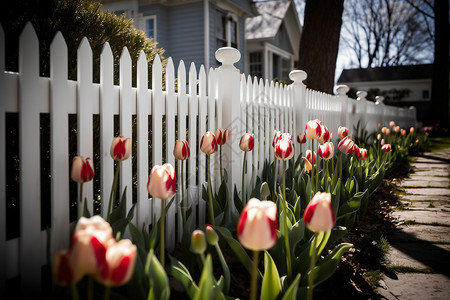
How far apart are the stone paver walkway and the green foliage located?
203cm

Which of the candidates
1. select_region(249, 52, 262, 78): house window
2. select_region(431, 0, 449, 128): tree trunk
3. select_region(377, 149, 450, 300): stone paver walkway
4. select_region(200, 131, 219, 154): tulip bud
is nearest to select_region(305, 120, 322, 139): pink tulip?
select_region(200, 131, 219, 154): tulip bud

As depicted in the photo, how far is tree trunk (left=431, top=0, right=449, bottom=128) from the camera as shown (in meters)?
17.0

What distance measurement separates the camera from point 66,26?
213cm

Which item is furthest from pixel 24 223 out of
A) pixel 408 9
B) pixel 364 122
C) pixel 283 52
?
pixel 408 9

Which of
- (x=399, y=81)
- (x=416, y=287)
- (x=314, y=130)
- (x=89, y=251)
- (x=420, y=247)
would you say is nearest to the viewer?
(x=89, y=251)

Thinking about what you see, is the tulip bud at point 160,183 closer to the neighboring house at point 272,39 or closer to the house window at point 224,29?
the house window at point 224,29

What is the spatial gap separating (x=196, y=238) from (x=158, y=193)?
0.23 meters

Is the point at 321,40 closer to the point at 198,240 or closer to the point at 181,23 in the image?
the point at 181,23

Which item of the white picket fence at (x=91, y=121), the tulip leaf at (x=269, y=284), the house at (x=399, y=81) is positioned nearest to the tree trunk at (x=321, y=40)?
the white picket fence at (x=91, y=121)

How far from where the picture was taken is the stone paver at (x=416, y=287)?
185 centimetres

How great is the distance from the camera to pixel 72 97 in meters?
1.69

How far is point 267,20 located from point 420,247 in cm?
1498

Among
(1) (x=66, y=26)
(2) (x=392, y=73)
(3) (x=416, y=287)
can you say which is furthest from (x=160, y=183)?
(2) (x=392, y=73)

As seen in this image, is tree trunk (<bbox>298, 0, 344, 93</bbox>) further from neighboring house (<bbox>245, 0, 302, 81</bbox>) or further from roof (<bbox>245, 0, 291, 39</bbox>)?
roof (<bbox>245, 0, 291, 39</bbox>)
